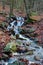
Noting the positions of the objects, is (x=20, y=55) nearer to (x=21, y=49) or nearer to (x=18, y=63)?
(x=21, y=49)

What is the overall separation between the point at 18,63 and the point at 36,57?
2.35 metres

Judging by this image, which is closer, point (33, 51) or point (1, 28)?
point (33, 51)

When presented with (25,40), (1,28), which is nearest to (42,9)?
(1,28)

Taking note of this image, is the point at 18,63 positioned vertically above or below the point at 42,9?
above

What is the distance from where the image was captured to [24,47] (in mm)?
14750

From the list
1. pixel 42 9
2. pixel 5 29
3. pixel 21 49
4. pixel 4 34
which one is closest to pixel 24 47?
pixel 21 49

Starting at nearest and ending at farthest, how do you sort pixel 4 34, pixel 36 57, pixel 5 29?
pixel 36 57, pixel 4 34, pixel 5 29

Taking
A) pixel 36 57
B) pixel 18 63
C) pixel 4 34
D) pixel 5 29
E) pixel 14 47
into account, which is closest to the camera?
pixel 18 63

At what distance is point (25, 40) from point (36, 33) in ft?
8.16

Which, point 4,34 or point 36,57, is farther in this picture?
point 4,34

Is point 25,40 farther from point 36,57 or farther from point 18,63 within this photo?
point 18,63

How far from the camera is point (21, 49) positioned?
14.2 meters

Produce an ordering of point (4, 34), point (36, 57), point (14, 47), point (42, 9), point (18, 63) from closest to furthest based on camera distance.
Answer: point (18, 63) → point (36, 57) → point (14, 47) → point (4, 34) → point (42, 9)

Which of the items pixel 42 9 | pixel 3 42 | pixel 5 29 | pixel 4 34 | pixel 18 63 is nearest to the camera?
pixel 18 63
